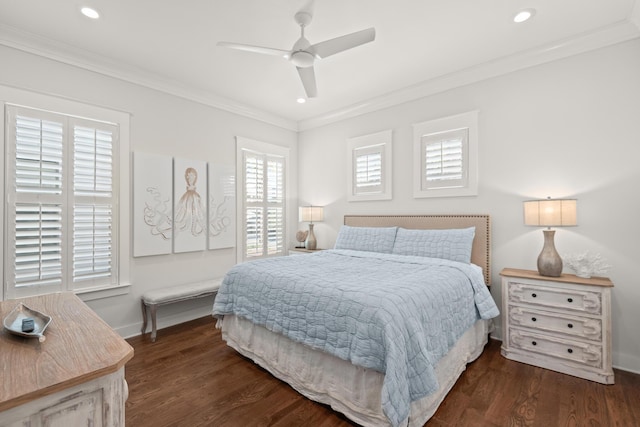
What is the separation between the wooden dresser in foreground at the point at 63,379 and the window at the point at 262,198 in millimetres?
3446

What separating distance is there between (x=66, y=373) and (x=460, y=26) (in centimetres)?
334

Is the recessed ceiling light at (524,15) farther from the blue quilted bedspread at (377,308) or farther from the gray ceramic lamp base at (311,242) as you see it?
the gray ceramic lamp base at (311,242)

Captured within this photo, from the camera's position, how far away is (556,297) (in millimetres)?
2572

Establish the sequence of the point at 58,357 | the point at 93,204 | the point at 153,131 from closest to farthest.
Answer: the point at 58,357, the point at 93,204, the point at 153,131

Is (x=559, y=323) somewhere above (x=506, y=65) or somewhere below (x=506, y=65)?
below

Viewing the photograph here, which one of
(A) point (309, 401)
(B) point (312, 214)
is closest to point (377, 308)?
(A) point (309, 401)

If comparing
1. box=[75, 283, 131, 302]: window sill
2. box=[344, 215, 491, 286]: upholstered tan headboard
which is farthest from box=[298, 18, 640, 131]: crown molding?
box=[75, 283, 131, 302]: window sill

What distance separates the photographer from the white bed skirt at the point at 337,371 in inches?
73.4

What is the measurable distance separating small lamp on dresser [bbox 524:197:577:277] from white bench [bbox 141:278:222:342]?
3.46 meters

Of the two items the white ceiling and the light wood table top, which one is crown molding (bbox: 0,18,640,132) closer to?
the white ceiling

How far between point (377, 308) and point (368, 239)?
208 cm

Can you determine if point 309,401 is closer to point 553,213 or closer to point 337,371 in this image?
point 337,371

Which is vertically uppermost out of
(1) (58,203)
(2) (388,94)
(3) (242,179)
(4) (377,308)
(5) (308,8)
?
(2) (388,94)

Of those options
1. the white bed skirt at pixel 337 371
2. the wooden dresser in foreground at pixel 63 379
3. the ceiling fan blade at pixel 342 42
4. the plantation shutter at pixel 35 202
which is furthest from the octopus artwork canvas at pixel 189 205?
the wooden dresser in foreground at pixel 63 379
